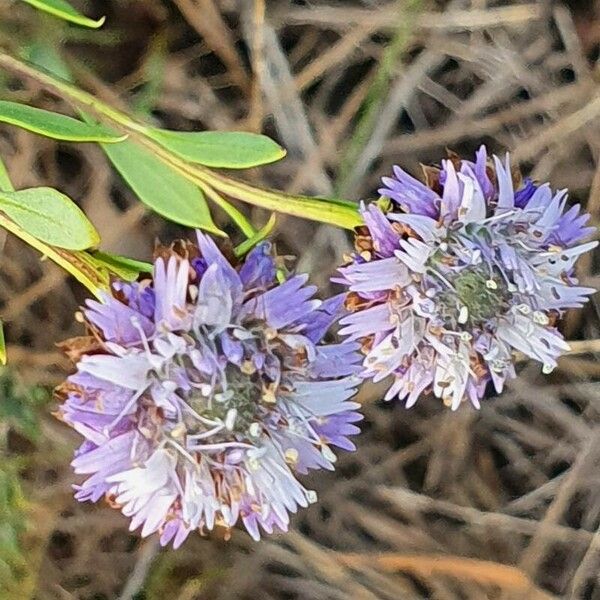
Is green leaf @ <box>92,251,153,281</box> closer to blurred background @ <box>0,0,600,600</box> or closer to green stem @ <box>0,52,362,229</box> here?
green stem @ <box>0,52,362,229</box>

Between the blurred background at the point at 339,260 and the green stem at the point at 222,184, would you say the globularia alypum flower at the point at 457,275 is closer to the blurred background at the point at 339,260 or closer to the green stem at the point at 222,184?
the green stem at the point at 222,184

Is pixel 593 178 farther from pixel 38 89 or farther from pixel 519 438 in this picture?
pixel 38 89

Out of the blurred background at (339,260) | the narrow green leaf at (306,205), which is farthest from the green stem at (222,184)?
the blurred background at (339,260)

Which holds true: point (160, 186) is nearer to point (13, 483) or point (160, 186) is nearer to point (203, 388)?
point (203, 388)

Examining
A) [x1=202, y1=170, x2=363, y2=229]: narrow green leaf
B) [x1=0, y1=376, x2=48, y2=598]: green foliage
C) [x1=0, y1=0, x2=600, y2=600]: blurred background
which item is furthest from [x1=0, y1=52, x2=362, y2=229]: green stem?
[x1=0, y1=376, x2=48, y2=598]: green foliage

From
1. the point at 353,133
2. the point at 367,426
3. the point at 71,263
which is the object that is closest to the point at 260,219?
the point at 353,133

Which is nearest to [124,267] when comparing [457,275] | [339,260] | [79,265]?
[79,265]

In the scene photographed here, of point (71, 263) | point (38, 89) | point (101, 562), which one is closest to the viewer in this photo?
point (71, 263)
